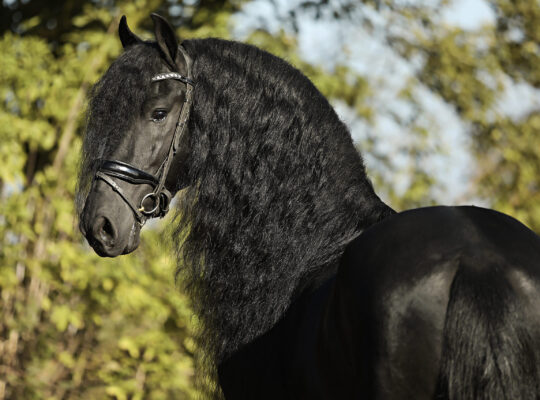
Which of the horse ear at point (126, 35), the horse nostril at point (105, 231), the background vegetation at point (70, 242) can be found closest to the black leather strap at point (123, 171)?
the horse nostril at point (105, 231)

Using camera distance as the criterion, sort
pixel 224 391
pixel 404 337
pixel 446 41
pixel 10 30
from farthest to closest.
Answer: pixel 446 41
pixel 10 30
pixel 224 391
pixel 404 337

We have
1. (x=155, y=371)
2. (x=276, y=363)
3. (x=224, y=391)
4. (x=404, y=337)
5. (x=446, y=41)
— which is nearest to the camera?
(x=404, y=337)

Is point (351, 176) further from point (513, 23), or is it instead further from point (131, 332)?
point (513, 23)

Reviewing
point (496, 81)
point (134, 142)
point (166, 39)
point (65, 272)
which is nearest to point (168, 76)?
point (166, 39)

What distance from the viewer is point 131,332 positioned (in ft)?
17.9

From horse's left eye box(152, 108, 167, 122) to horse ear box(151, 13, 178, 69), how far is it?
18cm

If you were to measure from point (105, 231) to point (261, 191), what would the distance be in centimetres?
58

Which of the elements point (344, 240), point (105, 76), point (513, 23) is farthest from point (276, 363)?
point (513, 23)

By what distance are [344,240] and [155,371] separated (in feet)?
11.1

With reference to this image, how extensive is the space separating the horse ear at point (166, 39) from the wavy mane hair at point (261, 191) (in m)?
0.10

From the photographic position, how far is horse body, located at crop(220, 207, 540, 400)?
1637 millimetres

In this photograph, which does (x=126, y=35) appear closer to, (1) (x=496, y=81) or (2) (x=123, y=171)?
(2) (x=123, y=171)

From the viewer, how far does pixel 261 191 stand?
2402 mm

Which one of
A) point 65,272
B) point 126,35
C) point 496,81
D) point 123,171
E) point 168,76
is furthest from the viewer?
point 496,81
